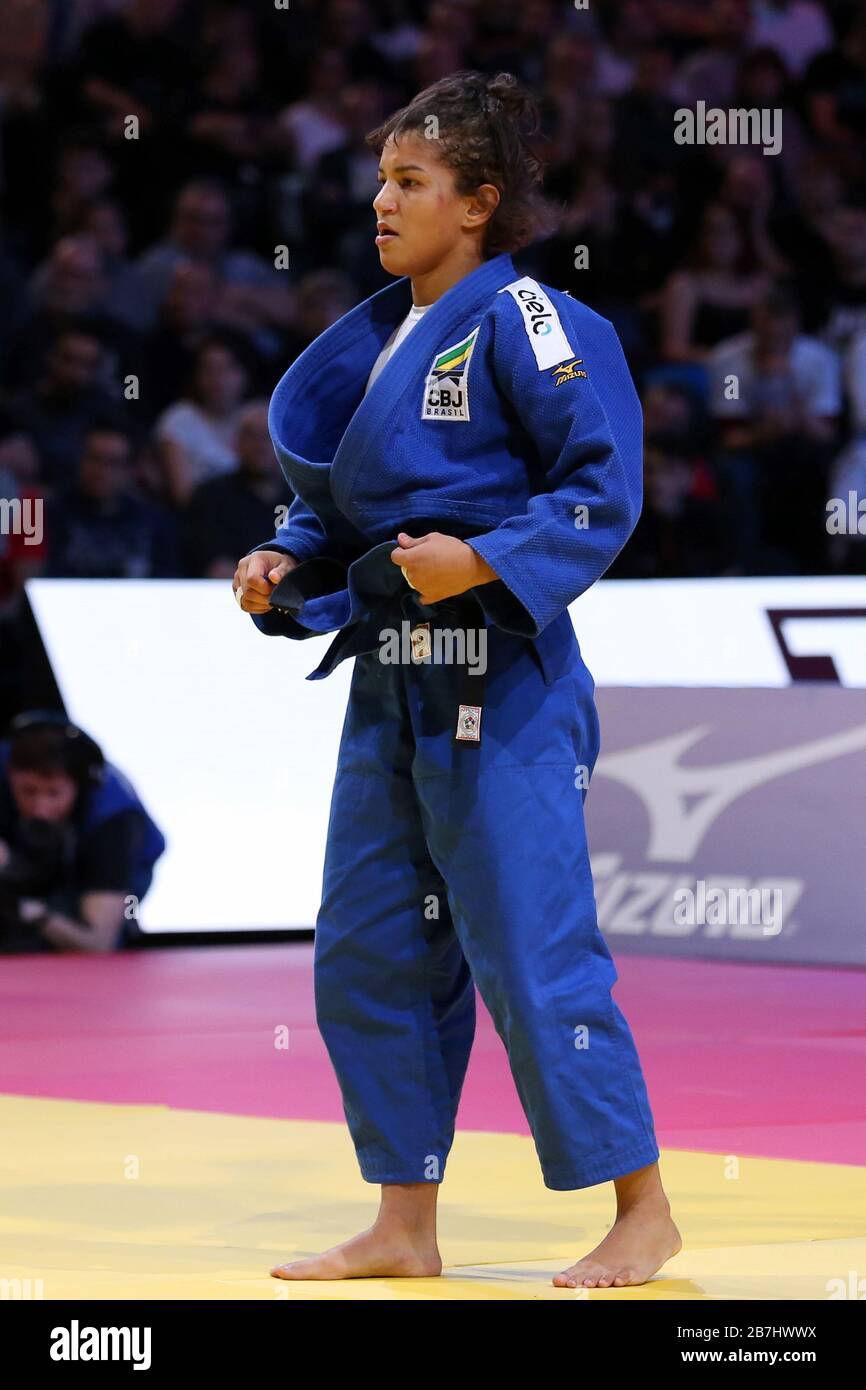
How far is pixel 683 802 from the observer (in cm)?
711

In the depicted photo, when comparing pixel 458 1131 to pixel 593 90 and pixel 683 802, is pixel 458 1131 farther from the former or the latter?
pixel 593 90

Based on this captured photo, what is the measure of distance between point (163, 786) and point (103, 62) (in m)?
4.31

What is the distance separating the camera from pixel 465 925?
9.62 feet

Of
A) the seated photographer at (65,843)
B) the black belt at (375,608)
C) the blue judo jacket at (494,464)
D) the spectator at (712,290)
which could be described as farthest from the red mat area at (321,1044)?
the spectator at (712,290)

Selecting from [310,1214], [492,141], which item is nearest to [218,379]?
[310,1214]

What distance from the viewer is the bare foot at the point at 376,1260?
301cm

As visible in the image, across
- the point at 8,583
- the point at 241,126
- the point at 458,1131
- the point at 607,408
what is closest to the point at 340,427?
the point at 607,408

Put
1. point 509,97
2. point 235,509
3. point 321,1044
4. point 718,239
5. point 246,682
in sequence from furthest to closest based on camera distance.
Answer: point 718,239
point 235,509
point 246,682
point 321,1044
point 509,97

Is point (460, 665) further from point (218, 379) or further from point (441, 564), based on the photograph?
point (218, 379)

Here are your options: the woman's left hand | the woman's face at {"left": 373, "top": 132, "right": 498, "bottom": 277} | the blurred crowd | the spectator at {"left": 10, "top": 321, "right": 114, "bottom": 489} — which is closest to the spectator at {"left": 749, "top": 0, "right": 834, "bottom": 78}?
the blurred crowd

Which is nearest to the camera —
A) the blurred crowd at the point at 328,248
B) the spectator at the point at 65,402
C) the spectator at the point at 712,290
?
the spectator at the point at 65,402

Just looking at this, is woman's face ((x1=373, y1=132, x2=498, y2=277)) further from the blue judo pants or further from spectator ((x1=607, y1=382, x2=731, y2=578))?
spectator ((x1=607, y1=382, x2=731, y2=578))

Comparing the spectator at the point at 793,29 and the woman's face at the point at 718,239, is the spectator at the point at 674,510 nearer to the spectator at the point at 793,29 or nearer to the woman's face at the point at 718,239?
the woman's face at the point at 718,239

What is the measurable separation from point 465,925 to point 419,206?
3.45 feet
